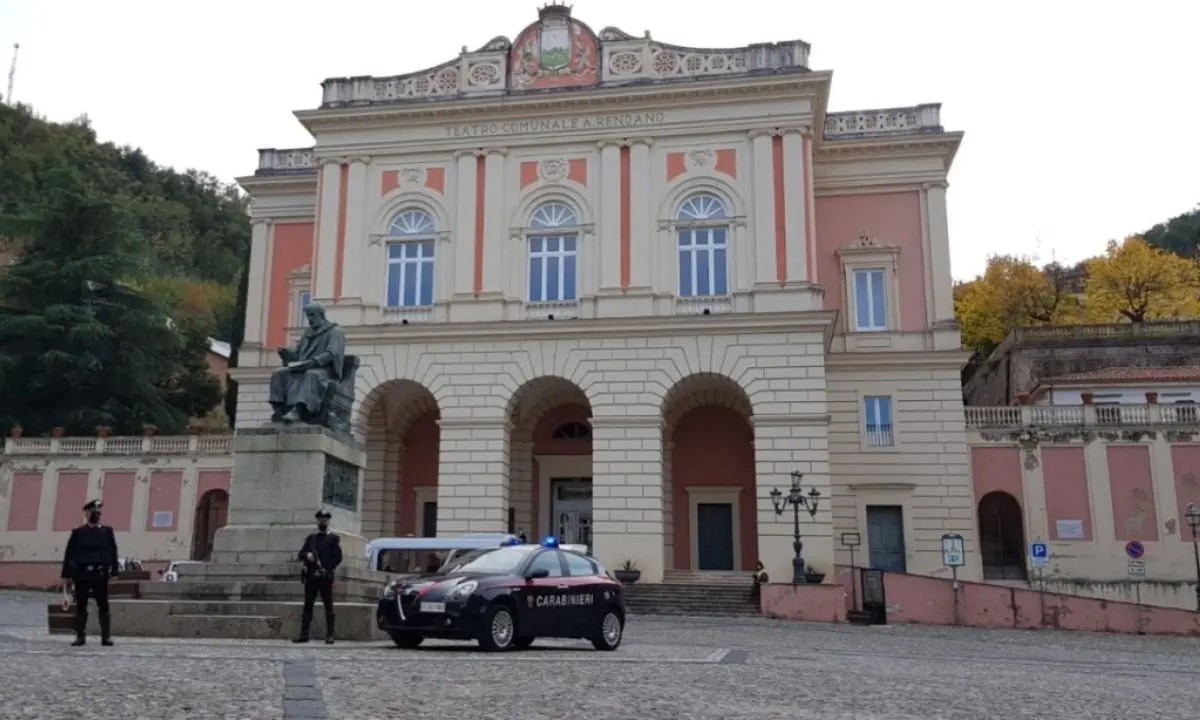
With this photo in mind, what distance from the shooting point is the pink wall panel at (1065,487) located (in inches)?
1167

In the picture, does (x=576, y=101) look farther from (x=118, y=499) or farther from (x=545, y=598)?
(x=545, y=598)

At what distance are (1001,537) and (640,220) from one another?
46.0 ft

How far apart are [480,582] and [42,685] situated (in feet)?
16.5

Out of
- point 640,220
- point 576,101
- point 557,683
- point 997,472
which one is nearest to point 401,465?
point 640,220

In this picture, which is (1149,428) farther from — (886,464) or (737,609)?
(737,609)

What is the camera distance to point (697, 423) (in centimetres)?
3161

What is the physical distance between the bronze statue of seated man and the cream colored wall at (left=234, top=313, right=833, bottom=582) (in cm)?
1288

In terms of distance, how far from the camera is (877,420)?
101 feet

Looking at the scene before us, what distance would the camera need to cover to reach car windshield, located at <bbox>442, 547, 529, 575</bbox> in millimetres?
12148

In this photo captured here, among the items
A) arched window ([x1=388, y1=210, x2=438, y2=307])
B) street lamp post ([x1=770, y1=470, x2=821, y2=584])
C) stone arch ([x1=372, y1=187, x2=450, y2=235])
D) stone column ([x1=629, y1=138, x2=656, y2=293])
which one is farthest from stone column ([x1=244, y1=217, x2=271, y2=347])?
street lamp post ([x1=770, y1=470, x2=821, y2=584])

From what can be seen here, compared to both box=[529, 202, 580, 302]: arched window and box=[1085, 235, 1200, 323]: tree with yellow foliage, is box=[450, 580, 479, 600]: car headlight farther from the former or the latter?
box=[1085, 235, 1200, 323]: tree with yellow foliage

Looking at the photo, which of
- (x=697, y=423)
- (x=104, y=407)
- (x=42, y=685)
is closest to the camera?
(x=42, y=685)

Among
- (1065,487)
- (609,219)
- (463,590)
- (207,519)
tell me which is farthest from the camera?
(207,519)

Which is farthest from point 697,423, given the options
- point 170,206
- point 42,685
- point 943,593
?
point 170,206
